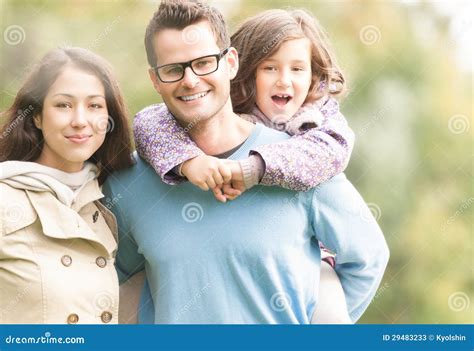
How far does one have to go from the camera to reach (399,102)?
20.5 feet

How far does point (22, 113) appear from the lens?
268 centimetres

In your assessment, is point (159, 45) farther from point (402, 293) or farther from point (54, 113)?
point (402, 293)

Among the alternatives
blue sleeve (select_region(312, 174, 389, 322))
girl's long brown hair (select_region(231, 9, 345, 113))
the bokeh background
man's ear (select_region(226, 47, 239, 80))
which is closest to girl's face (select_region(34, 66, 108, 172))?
man's ear (select_region(226, 47, 239, 80))

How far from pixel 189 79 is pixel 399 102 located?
3.89 m

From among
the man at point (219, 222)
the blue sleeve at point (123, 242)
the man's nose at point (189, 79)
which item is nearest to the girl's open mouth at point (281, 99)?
the man at point (219, 222)

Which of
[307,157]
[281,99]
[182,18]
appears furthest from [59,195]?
[281,99]

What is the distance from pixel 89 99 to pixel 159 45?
0.28 m

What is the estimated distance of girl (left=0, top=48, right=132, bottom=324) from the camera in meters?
2.51

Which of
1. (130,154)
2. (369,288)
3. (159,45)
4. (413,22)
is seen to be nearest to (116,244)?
(130,154)

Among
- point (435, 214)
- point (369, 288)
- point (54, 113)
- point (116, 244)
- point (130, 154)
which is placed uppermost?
point (54, 113)

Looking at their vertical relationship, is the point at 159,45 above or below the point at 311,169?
above

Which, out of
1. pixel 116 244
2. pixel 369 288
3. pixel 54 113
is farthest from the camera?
pixel 369 288

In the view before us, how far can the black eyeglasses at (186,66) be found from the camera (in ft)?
8.63

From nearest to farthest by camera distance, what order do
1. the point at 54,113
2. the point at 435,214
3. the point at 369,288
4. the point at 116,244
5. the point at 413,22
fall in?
the point at 54,113
the point at 116,244
the point at 369,288
the point at 413,22
the point at 435,214
